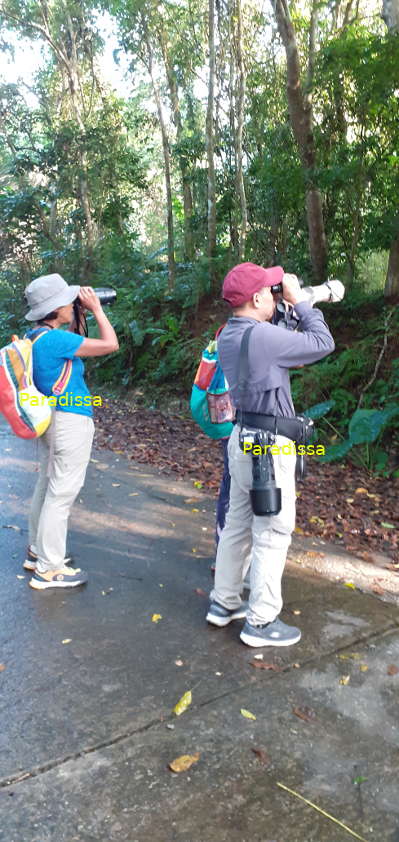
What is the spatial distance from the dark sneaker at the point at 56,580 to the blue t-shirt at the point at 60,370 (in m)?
1.09

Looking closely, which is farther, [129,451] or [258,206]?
Result: [258,206]

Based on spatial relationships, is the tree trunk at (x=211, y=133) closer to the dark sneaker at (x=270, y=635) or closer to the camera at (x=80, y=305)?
the camera at (x=80, y=305)

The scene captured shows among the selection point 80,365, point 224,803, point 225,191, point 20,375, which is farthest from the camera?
point 225,191

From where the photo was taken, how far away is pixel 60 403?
14.9 ft

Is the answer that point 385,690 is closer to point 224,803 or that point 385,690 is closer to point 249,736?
point 249,736

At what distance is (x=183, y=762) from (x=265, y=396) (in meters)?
1.83

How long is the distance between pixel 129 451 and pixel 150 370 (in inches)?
178

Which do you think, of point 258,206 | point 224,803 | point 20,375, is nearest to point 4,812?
point 224,803

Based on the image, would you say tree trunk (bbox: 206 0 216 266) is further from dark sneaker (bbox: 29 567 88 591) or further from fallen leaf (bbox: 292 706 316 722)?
fallen leaf (bbox: 292 706 316 722)

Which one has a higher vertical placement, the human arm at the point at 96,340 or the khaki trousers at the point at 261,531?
the human arm at the point at 96,340

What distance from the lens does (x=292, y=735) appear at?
10.1ft

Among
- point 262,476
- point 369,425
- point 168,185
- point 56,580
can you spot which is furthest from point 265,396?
point 168,185

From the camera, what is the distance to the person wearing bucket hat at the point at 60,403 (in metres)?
4.41

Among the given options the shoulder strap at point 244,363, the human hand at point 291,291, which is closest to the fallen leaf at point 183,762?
the shoulder strap at point 244,363
